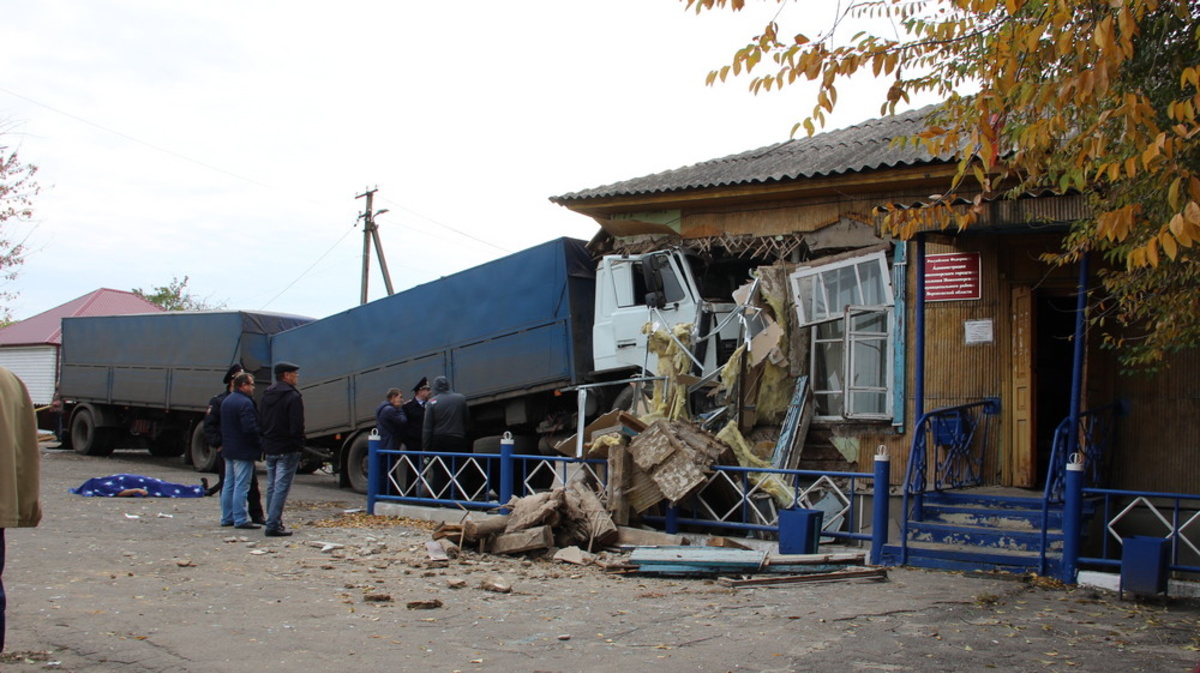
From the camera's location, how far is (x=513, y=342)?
44.3ft

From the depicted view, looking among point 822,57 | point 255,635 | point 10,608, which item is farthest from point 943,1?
point 10,608

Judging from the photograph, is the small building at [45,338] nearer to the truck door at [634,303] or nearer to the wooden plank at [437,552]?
the truck door at [634,303]

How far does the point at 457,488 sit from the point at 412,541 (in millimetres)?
1777

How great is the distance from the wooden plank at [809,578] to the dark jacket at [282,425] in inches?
183

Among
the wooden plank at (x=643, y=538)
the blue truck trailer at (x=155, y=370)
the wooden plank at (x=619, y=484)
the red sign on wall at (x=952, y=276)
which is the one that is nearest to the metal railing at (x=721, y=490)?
the wooden plank at (x=619, y=484)

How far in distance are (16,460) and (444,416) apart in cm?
779

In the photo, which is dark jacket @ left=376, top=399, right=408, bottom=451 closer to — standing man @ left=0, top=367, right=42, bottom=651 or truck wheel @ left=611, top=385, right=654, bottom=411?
truck wheel @ left=611, top=385, right=654, bottom=411

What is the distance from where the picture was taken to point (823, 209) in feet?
38.8

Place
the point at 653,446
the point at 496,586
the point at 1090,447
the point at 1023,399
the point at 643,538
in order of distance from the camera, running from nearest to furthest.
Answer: the point at 496,586 < the point at 1090,447 < the point at 643,538 < the point at 653,446 < the point at 1023,399

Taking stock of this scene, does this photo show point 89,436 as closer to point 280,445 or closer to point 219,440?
point 219,440

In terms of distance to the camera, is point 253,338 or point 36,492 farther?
point 253,338

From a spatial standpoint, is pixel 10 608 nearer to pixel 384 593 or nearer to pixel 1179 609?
pixel 384 593

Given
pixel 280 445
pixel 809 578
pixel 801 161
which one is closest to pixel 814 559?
pixel 809 578

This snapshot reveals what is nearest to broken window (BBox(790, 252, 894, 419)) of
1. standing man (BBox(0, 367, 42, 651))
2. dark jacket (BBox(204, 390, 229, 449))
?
dark jacket (BBox(204, 390, 229, 449))
